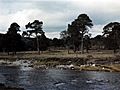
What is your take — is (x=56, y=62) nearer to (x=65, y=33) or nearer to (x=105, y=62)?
(x=105, y=62)

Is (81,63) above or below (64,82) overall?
above

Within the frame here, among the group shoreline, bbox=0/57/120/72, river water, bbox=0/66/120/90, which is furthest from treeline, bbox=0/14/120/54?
river water, bbox=0/66/120/90

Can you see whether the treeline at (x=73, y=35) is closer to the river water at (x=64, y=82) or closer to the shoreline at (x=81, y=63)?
the shoreline at (x=81, y=63)

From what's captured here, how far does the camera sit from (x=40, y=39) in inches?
5906

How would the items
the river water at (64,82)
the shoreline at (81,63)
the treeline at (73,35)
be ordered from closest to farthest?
the river water at (64,82) → the shoreline at (81,63) → the treeline at (73,35)

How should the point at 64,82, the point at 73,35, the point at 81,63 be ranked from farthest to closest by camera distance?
the point at 73,35, the point at 81,63, the point at 64,82

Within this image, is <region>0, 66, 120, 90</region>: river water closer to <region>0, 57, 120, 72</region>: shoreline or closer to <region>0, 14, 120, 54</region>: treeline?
<region>0, 57, 120, 72</region>: shoreline

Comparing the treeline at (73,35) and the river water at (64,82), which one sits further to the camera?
the treeline at (73,35)

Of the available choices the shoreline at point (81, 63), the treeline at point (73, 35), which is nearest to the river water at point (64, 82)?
the shoreline at point (81, 63)

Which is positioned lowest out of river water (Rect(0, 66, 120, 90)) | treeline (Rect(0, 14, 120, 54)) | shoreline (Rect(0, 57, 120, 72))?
river water (Rect(0, 66, 120, 90))

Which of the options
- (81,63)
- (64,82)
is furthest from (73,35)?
(64,82)

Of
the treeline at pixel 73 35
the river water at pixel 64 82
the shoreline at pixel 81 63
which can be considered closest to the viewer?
the river water at pixel 64 82

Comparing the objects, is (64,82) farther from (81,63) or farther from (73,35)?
(73,35)

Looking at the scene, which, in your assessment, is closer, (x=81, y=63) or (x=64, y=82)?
(x=64, y=82)
